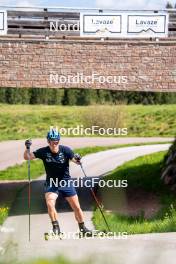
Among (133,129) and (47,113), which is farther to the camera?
(133,129)

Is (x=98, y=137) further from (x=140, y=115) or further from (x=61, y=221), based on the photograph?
(x=61, y=221)

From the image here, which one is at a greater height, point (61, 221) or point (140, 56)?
point (140, 56)

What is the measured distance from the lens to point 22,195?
57.3ft

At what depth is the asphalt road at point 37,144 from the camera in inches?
1004

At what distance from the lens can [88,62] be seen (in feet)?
45.2

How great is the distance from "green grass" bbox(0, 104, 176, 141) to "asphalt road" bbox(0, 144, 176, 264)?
1.36m

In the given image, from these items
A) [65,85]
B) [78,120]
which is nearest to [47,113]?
[78,120]

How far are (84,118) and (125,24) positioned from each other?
33.4 ft

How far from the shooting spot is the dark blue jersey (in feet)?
32.1

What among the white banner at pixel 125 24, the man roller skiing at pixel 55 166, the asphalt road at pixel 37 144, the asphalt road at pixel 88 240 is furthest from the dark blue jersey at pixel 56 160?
the asphalt road at pixel 37 144

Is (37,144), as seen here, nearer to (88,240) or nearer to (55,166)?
(55,166)

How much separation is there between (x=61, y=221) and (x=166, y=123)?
2204cm

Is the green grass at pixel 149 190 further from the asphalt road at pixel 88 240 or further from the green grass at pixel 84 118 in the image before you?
the green grass at pixel 84 118

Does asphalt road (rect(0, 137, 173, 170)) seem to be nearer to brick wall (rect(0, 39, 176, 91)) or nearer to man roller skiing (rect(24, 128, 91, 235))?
brick wall (rect(0, 39, 176, 91))
